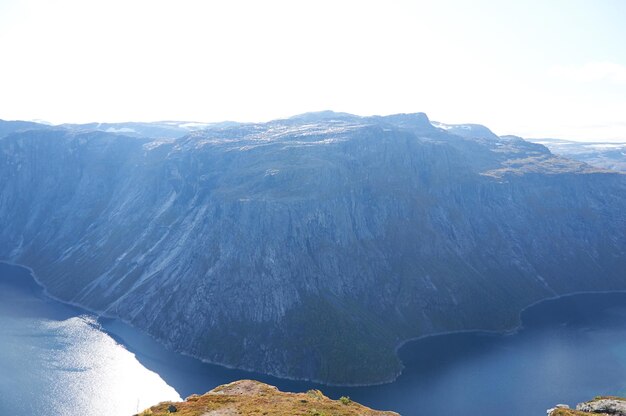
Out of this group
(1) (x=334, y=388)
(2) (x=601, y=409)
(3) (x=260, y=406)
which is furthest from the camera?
(1) (x=334, y=388)

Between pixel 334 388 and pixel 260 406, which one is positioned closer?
pixel 260 406

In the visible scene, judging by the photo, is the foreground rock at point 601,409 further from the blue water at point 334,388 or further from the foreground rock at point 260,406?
the blue water at point 334,388

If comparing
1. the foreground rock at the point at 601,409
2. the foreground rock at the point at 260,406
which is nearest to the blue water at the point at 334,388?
the foreground rock at the point at 260,406

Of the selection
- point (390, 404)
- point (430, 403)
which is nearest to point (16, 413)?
point (390, 404)

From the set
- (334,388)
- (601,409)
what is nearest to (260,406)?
(601,409)

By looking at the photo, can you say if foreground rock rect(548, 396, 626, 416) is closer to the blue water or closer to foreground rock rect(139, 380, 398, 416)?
foreground rock rect(139, 380, 398, 416)

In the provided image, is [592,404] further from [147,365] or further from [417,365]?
[147,365]

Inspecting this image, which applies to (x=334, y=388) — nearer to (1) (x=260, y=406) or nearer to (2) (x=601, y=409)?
(1) (x=260, y=406)

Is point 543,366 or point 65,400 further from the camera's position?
point 543,366
